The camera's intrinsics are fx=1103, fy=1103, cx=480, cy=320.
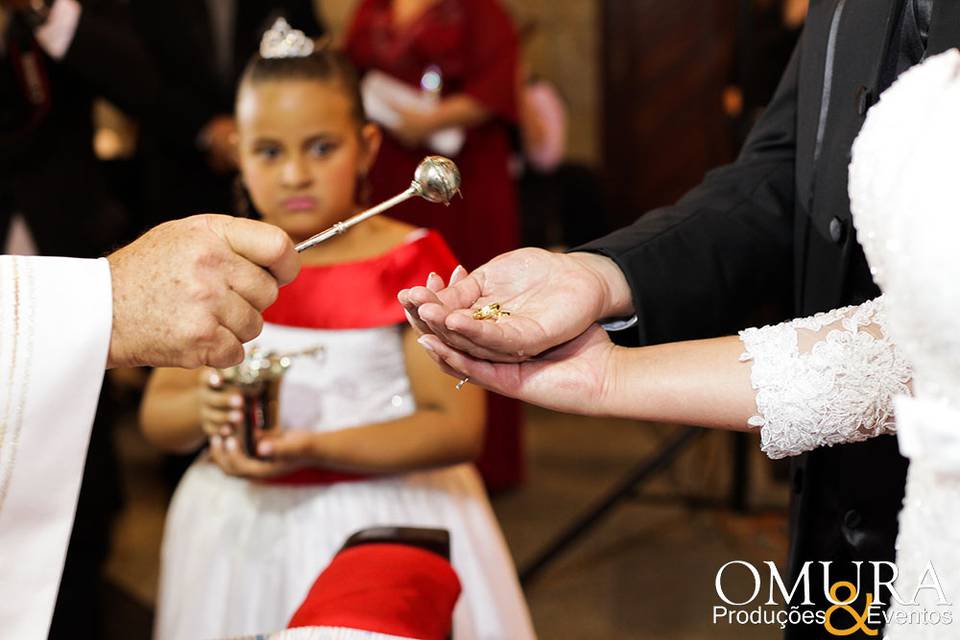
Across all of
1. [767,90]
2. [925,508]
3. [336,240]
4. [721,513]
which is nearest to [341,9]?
[767,90]

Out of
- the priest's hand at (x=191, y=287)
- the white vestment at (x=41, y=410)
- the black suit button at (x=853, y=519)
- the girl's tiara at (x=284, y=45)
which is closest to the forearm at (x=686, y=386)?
the black suit button at (x=853, y=519)

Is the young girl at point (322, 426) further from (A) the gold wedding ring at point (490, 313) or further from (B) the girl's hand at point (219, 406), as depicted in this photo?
(A) the gold wedding ring at point (490, 313)

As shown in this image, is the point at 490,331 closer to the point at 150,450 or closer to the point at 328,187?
the point at 328,187

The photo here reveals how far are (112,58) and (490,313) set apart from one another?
168 centimetres

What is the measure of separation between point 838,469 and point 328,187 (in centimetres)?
99

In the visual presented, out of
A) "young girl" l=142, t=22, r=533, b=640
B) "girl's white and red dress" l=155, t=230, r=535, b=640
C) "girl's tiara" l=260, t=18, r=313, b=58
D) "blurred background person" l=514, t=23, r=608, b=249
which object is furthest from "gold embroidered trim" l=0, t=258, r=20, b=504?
"blurred background person" l=514, t=23, r=608, b=249

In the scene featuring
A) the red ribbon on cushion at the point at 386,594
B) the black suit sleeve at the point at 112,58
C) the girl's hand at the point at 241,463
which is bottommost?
the red ribbon on cushion at the point at 386,594

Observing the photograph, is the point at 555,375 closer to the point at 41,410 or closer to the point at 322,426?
the point at 41,410

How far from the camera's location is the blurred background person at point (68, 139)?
2.38 m

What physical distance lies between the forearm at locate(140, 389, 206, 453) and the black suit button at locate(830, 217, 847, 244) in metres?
1.07

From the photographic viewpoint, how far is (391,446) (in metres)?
1.75

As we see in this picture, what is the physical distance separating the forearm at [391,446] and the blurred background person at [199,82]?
1.45 metres

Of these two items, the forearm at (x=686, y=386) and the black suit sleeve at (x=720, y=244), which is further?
the black suit sleeve at (x=720, y=244)

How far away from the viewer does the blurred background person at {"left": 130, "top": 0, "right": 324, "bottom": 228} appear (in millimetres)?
3043
